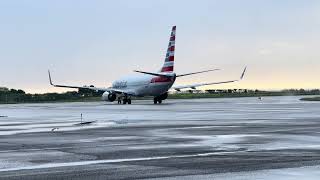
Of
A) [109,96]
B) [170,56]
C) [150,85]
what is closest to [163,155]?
[170,56]

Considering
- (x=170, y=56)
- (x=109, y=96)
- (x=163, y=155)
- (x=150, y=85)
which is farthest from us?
(x=109, y=96)

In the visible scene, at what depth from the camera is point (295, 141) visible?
2078 centimetres

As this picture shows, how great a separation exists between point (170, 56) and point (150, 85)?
17.2 ft

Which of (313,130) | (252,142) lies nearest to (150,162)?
(252,142)

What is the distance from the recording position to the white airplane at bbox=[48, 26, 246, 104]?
81688mm

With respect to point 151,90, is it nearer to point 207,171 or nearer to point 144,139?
point 144,139

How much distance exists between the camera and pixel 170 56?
268 ft

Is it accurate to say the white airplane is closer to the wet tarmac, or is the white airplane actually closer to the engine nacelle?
the engine nacelle

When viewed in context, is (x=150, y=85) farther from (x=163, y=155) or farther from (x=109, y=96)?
(x=163, y=155)

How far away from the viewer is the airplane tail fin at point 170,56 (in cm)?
8169

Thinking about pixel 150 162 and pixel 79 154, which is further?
pixel 79 154

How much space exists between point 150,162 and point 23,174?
10.4 ft

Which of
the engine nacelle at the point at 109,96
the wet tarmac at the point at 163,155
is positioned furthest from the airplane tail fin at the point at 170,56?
the wet tarmac at the point at 163,155

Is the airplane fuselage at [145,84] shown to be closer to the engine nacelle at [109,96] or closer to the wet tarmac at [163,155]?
the engine nacelle at [109,96]
